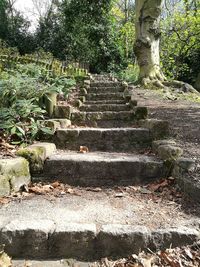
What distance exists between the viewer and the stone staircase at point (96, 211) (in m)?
1.86


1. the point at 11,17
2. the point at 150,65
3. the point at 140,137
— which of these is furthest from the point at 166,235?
the point at 11,17

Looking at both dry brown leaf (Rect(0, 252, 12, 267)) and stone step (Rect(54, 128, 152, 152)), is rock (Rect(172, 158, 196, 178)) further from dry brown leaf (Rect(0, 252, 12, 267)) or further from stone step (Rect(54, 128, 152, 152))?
dry brown leaf (Rect(0, 252, 12, 267))

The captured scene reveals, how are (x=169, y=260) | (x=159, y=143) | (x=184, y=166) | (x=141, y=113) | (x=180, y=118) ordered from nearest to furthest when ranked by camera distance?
(x=169, y=260) < (x=184, y=166) < (x=159, y=143) < (x=141, y=113) < (x=180, y=118)

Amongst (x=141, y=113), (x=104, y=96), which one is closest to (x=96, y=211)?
(x=141, y=113)

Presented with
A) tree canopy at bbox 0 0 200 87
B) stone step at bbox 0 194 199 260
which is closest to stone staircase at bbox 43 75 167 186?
stone step at bbox 0 194 199 260

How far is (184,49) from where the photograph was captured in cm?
1548

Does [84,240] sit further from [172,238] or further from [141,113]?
[141,113]

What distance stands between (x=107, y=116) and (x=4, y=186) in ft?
8.79

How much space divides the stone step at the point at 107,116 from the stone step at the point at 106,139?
923 millimetres

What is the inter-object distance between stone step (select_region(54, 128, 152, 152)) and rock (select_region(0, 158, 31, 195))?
3.06 feet

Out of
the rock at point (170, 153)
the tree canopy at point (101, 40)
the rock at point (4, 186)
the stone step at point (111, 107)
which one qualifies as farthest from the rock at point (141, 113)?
the tree canopy at point (101, 40)

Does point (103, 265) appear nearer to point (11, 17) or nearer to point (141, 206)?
point (141, 206)

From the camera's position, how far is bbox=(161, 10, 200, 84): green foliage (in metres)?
14.7

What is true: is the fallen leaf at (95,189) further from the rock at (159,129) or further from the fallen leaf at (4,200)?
the rock at (159,129)
